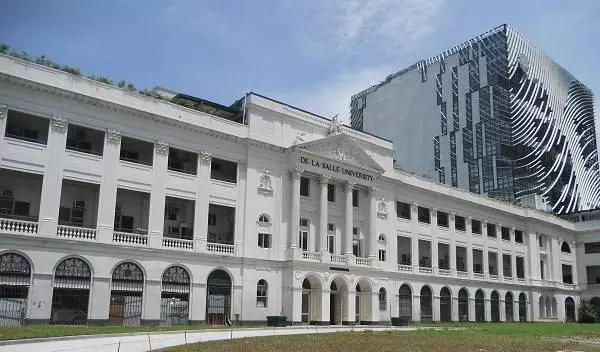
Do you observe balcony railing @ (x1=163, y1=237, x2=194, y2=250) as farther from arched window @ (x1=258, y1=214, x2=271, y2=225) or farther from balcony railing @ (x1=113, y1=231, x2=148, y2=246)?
arched window @ (x1=258, y1=214, x2=271, y2=225)

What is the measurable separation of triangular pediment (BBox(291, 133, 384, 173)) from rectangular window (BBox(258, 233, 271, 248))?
757cm

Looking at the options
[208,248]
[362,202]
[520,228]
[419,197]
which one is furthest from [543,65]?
[208,248]

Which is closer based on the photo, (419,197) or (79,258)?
(79,258)

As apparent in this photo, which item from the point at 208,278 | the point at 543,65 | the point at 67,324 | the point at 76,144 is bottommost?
the point at 67,324

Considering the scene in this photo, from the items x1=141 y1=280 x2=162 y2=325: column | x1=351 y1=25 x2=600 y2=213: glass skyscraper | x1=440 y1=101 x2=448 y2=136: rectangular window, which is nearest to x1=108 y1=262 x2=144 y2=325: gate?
x1=141 y1=280 x2=162 y2=325: column

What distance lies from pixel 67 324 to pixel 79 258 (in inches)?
159

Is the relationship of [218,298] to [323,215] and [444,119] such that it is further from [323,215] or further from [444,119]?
[444,119]

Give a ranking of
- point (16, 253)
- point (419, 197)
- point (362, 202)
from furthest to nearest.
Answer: point (419, 197) < point (362, 202) < point (16, 253)

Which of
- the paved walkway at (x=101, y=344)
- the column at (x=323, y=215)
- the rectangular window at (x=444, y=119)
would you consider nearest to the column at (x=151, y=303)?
the paved walkway at (x=101, y=344)

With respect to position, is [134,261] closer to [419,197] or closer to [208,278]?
[208,278]

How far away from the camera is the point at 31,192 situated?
3691cm

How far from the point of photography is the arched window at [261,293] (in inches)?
1720

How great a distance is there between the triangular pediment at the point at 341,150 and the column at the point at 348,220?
6.97ft

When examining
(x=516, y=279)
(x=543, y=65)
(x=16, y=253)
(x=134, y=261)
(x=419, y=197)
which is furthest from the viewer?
(x=543, y=65)
